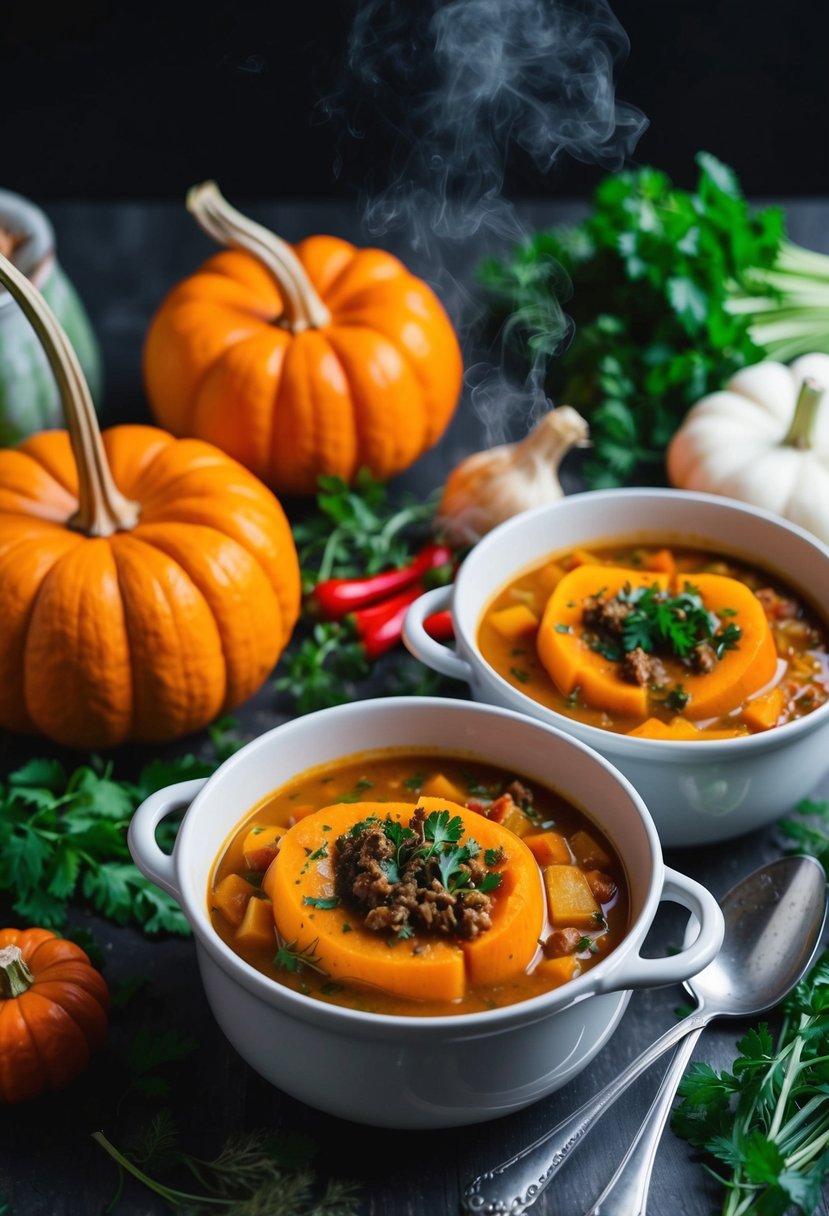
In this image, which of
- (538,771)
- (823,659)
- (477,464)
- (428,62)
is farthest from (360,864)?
(428,62)

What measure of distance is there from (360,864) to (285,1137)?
48 cm

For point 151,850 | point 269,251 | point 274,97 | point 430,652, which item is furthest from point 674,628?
point 274,97

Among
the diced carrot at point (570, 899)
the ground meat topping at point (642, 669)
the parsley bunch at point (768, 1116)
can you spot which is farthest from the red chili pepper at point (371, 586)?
the parsley bunch at point (768, 1116)

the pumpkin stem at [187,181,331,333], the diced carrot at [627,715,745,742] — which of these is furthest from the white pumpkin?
the pumpkin stem at [187,181,331,333]

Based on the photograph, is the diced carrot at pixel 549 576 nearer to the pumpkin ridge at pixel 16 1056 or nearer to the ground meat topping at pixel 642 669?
the ground meat topping at pixel 642 669

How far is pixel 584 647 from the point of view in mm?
2893

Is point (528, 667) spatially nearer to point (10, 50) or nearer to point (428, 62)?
point (428, 62)

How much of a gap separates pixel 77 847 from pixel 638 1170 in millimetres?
1297

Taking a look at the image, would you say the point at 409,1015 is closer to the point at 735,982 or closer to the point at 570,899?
the point at 570,899

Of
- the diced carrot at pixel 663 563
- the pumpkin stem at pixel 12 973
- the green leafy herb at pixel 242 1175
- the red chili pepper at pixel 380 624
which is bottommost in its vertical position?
the red chili pepper at pixel 380 624

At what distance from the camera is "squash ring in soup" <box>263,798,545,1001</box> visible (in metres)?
2.09

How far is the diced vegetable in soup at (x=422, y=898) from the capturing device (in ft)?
6.93

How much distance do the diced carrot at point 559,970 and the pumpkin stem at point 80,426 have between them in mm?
1459

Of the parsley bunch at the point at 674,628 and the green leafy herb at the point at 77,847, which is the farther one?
the parsley bunch at the point at 674,628
